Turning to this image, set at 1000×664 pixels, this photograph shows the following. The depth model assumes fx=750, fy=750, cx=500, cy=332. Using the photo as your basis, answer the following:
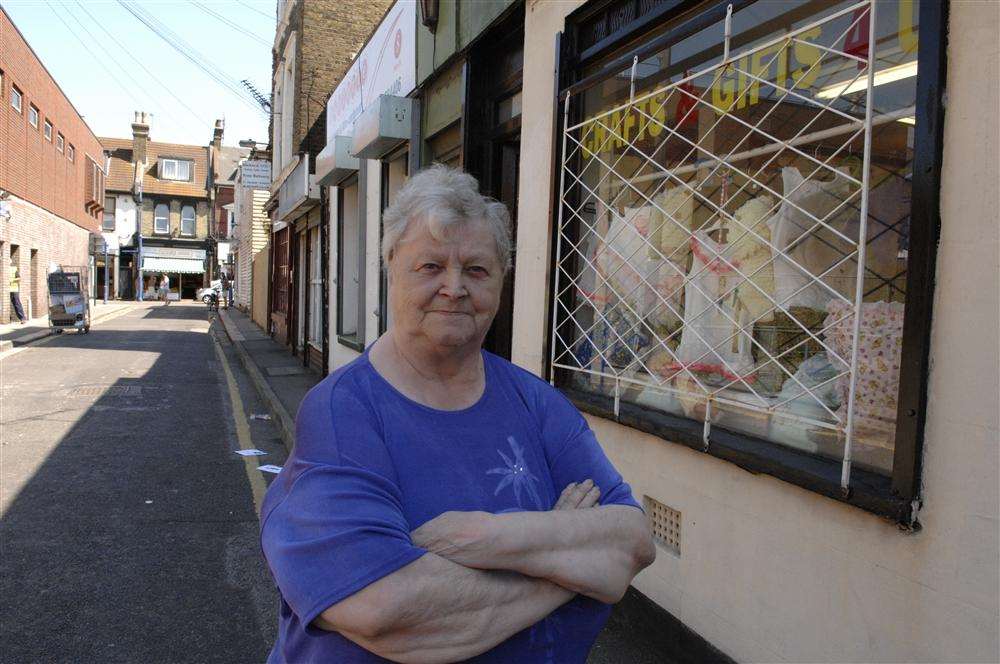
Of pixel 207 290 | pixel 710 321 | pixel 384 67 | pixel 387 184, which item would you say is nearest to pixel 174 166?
pixel 207 290

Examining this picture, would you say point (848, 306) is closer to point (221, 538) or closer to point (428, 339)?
point (428, 339)

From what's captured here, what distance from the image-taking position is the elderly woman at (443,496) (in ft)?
4.49

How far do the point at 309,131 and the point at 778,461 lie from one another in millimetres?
14581

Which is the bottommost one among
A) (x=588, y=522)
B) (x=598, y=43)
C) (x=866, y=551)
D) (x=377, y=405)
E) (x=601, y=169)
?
(x=866, y=551)

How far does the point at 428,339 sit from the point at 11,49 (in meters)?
26.5

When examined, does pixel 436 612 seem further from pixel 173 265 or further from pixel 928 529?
pixel 173 265

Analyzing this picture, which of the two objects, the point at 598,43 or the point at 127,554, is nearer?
the point at 598,43

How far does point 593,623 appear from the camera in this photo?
1625 mm

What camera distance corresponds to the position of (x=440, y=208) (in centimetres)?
170

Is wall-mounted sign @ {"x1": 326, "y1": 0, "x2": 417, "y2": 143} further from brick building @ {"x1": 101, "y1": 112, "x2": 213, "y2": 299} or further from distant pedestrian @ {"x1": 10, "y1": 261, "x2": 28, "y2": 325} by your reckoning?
brick building @ {"x1": 101, "y1": 112, "x2": 213, "y2": 299}

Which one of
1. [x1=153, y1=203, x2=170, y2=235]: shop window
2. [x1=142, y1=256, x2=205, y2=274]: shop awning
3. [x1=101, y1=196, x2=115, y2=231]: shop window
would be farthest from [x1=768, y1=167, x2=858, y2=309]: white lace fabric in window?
[x1=153, y1=203, x2=170, y2=235]: shop window

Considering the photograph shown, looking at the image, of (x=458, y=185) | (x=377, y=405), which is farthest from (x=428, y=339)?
(x=458, y=185)

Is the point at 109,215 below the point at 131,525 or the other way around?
the other way around

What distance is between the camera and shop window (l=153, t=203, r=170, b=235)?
5162 cm
